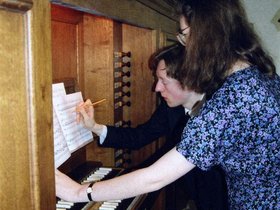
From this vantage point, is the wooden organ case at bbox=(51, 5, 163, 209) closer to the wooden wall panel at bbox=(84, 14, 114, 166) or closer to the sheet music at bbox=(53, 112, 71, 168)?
the wooden wall panel at bbox=(84, 14, 114, 166)

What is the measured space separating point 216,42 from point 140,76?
1.02 meters

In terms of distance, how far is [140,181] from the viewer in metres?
1.15

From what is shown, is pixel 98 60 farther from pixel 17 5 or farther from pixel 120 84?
pixel 17 5

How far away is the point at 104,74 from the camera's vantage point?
6.35 feet

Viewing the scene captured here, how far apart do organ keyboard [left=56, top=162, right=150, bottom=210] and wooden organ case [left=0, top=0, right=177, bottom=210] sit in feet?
0.18

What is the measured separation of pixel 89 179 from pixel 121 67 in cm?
73

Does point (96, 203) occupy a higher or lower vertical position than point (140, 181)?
lower

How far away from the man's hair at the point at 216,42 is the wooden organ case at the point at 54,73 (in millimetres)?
301

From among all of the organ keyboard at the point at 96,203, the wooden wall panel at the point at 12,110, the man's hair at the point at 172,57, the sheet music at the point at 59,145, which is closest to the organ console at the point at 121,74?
the man's hair at the point at 172,57

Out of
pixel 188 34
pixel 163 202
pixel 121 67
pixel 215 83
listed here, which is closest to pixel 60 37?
pixel 121 67

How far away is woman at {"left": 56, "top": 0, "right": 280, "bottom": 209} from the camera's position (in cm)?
114

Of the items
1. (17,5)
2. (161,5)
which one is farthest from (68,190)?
(161,5)

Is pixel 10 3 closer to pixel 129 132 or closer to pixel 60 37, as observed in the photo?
pixel 60 37

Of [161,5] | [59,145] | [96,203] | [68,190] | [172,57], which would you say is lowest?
[96,203]
